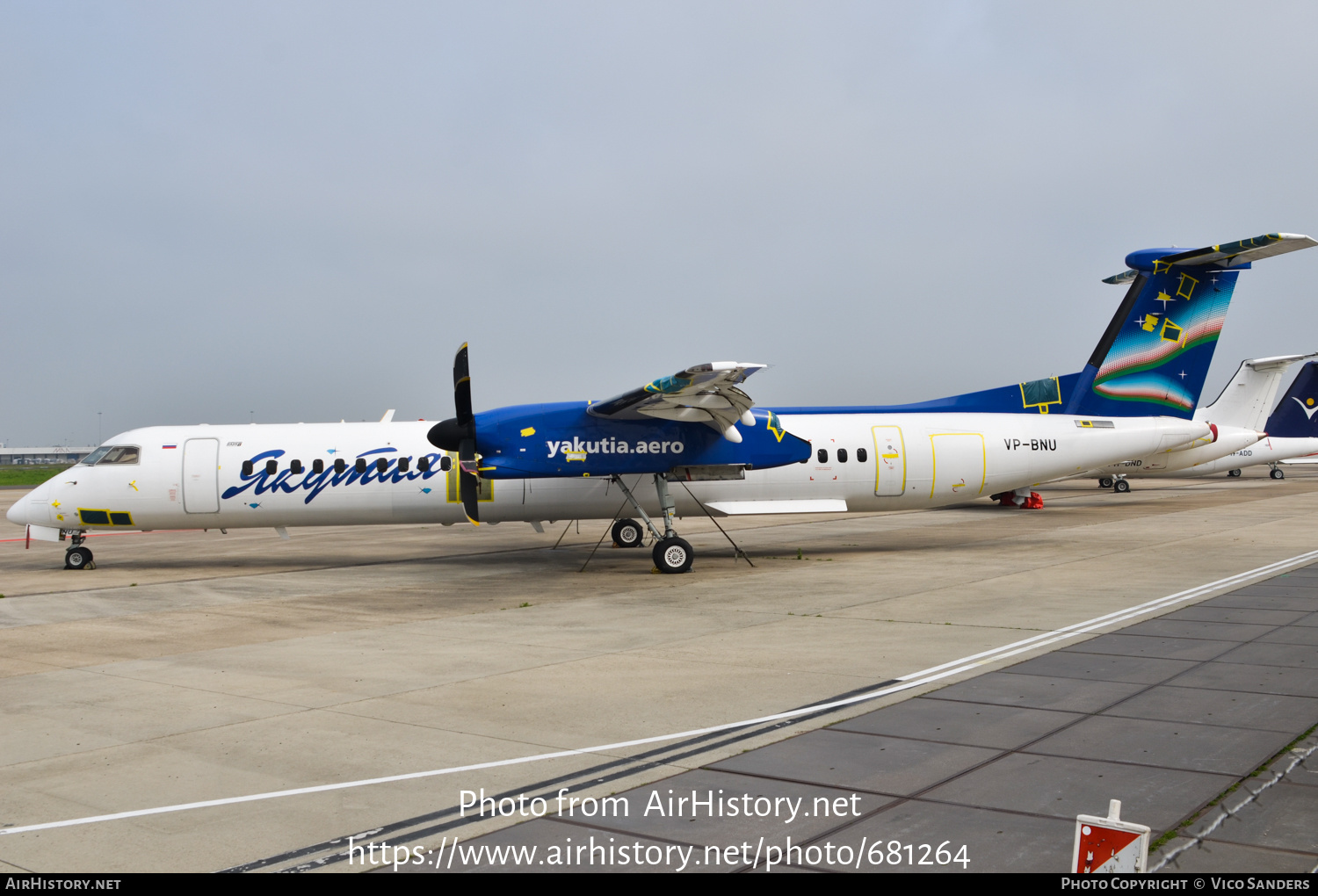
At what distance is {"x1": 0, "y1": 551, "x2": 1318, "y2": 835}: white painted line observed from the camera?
5848 millimetres

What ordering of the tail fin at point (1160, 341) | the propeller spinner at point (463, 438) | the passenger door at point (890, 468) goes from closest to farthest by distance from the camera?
the propeller spinner at point (463, 438), the passenger door at point (890, 468), the tail fin at point (1160, 341)

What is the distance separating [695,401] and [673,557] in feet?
9.38

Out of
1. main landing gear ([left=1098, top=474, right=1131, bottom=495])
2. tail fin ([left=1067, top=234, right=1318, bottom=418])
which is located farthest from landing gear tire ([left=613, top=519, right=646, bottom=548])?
main landing gear ([left=1098, top=474, right=1131, bottom=495])

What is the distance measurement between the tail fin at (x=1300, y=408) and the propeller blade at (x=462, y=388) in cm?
4618

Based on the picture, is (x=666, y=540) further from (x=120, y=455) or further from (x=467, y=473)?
(x=120, y=455)

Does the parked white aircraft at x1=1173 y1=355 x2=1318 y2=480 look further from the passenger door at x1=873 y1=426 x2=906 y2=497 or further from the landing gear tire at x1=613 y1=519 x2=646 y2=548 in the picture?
the landing gear tire at x1=613 y1=519 x2=646 y2=548

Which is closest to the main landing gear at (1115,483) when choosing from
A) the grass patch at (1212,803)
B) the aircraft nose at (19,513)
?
the grass patch at (1212,803)

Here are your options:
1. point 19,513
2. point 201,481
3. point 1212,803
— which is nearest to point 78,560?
point 19,513

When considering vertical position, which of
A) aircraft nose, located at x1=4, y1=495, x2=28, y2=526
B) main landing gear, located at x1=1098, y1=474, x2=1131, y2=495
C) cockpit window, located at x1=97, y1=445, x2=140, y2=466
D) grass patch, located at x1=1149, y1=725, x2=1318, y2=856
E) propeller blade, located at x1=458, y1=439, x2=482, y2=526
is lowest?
grass patch, located at x1=1149, y1=725, x2=1318, y2=856

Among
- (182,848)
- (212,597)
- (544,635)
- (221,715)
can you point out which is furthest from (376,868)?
(212,597)

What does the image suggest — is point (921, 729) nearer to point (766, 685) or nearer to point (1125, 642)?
point (766, 685)

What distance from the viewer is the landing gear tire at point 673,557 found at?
1758 centimetres

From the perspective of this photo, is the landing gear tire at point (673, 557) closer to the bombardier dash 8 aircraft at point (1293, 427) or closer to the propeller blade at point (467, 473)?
the propeller blade at point (467, 473)

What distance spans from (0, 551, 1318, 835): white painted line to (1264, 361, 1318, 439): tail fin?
1663 inches
